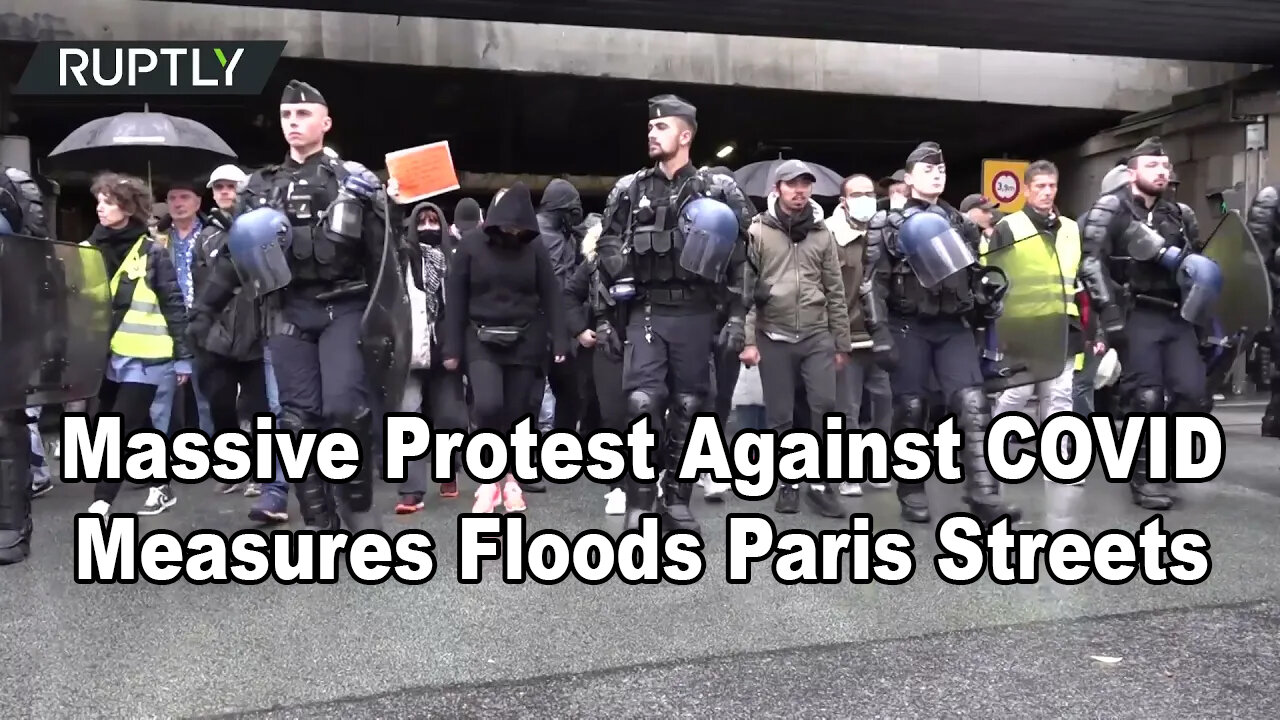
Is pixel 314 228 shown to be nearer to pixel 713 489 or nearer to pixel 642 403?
pixel 642 403

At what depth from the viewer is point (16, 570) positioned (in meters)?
4.57

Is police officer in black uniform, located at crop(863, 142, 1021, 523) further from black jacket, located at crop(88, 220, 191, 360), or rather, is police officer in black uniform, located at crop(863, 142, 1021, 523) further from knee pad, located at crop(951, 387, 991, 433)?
black jacket, located at crop(88, 220, 191, 360)

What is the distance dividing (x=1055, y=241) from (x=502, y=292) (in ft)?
10.1

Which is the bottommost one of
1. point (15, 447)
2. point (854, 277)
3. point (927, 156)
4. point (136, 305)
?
point (15, 447)

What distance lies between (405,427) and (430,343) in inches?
40.6

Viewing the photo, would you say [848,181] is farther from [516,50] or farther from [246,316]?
[516,50]

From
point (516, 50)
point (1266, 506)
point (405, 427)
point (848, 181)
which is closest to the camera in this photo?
point (405, 427)

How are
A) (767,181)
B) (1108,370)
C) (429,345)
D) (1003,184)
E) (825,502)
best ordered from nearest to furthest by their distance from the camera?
1. (825,502)
2. (429,345)
3. (1108,370)
4. (767,181)
5. (1003,184)

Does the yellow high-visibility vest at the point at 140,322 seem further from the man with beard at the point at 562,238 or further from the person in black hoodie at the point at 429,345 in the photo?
the man with beard at the point at 562,238

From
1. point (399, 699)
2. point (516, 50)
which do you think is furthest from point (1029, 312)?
point (516, 50)

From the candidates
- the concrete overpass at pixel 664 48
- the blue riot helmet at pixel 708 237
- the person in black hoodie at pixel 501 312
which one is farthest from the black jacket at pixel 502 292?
the concrete overpass at pixel 664 48

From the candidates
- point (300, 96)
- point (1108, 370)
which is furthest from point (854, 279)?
point (300, 96)

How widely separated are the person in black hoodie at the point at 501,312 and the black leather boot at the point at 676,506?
929 mm

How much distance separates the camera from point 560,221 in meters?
6.37
